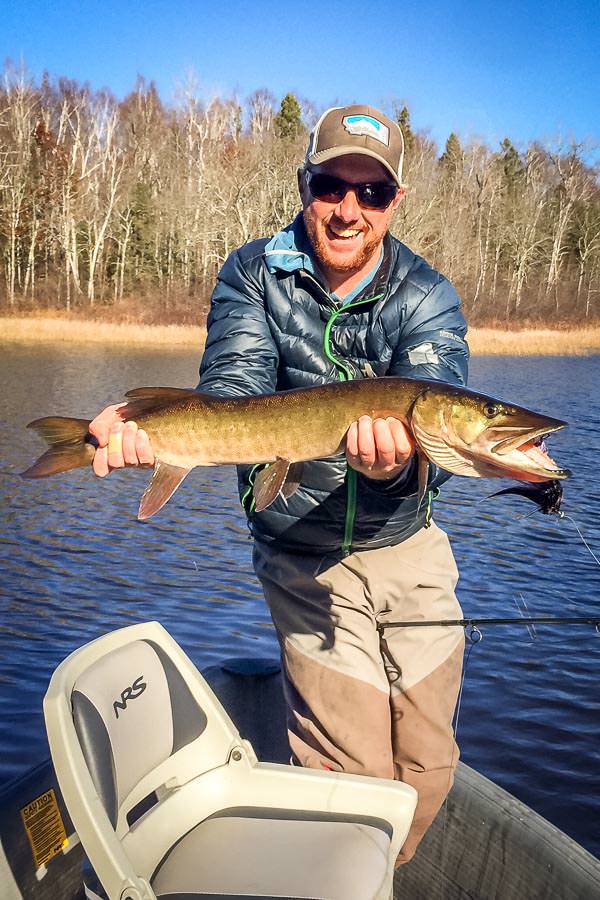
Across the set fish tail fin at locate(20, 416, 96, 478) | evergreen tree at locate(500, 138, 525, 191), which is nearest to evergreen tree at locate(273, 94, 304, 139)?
evergreen tree at locate(500, 138, 525, 191)

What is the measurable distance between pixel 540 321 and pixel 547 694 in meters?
40.3

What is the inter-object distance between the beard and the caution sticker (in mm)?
1985

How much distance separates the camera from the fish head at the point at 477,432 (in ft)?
8.38

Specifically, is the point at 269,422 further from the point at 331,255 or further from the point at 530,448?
the point at 530,448

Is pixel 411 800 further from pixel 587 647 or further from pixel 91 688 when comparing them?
pixel 587 647

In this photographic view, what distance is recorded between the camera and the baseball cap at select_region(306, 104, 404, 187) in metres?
2.99

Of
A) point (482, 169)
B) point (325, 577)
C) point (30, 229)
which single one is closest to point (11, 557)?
point (325, 577)

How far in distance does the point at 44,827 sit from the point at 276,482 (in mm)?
1306

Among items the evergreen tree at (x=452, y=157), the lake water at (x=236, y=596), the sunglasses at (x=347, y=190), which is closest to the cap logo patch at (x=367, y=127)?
the sunglasses at (x=347, y=190)

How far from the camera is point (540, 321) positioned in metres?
43.6

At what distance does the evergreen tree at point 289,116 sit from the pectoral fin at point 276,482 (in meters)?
52.0

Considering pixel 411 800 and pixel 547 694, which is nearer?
pixel 411 800

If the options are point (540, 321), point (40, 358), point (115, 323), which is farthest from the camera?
point (540, 321)

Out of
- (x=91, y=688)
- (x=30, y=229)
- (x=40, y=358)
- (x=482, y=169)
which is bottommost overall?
(x=40, y=358)
